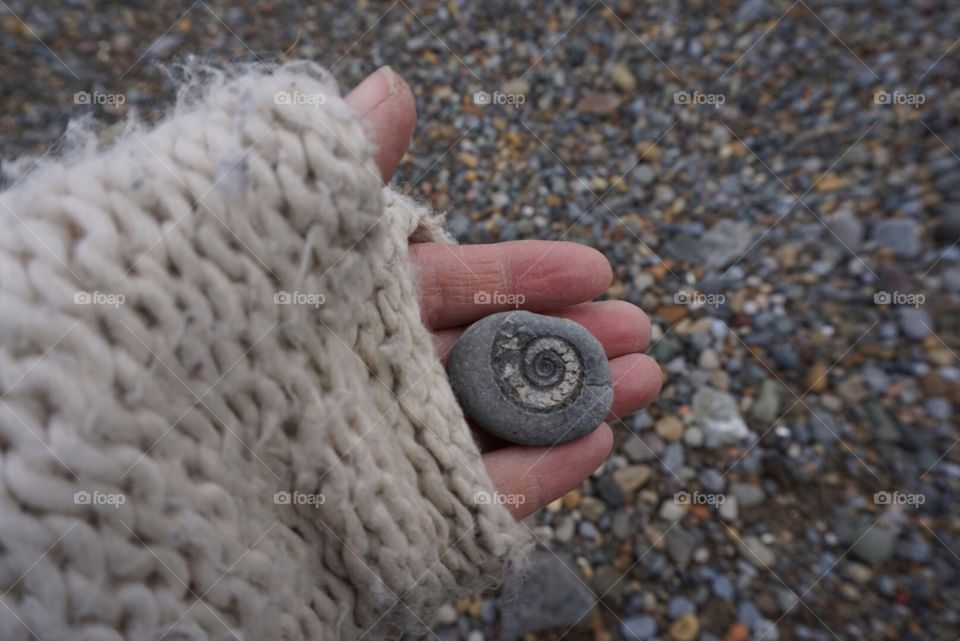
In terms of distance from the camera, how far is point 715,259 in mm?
3125

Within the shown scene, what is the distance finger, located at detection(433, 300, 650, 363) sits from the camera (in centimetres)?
209

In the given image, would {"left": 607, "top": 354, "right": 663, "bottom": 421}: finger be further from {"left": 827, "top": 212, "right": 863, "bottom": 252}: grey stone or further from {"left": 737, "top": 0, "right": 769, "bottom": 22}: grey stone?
{"left": 737, "top": 0, "right": 769, "bottom": 22}: grey stone

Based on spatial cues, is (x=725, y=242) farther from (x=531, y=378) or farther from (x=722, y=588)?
(x=531, y=378)

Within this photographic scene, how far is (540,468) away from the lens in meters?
1.86

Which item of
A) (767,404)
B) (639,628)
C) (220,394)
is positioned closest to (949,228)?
(767,404)

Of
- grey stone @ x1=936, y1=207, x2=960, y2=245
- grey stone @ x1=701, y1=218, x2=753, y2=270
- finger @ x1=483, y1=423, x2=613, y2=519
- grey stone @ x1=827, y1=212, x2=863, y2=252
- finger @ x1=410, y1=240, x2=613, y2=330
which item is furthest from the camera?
grey stone @ x1=701, y1=218, x2=753, y2=270

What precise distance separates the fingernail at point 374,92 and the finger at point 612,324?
28.9 inches

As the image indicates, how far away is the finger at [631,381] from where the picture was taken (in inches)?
81.5

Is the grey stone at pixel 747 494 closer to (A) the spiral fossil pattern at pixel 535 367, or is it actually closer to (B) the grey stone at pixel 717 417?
(B) the grey stone at pixel 717 417

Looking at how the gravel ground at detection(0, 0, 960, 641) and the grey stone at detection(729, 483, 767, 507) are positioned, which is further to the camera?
the grey stone at detection(729, 483, 767, 507)

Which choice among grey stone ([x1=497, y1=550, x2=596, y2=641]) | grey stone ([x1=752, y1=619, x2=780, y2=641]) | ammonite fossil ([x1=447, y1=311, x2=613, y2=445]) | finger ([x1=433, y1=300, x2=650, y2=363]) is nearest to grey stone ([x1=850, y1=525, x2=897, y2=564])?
grey stone ([x1=752, y1=619, x2=780, y2=641])

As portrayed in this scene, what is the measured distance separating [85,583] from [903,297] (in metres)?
2.86

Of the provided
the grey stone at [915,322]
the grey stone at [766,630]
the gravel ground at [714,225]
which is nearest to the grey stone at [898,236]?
the gravel ground at [714,225]

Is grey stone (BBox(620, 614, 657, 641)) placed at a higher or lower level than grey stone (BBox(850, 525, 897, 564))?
lower
